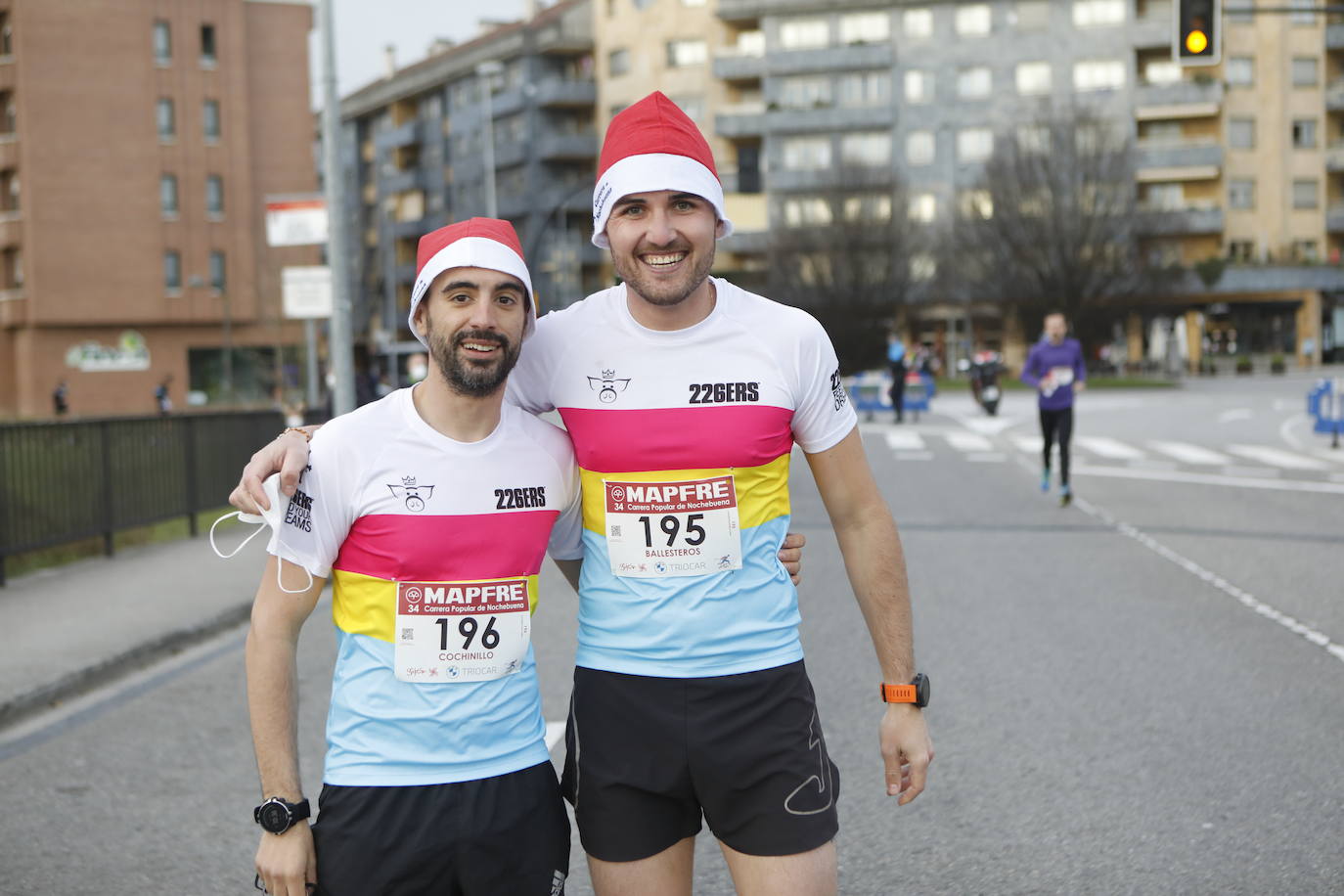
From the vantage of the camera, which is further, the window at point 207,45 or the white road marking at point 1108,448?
the window at point 207,45

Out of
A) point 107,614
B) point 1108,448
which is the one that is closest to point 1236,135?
point 1108,448

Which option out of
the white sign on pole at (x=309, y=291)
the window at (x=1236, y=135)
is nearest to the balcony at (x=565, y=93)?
the window at (x=1236, y=135)

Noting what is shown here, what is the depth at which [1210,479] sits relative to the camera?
19.4 metres

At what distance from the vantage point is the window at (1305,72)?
76.2m

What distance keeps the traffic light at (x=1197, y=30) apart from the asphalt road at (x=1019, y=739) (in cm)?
560

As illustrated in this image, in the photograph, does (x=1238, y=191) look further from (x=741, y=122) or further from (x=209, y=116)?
(x=209, y=116)

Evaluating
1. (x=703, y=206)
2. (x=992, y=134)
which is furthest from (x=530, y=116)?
(x=703, y=206)

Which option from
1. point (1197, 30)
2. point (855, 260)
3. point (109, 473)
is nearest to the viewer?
point (109, 473)

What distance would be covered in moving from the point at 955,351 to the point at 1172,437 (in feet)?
155

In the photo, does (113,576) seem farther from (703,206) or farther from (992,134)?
(992,134)

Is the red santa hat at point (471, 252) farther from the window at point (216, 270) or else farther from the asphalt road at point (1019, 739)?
the window at point (216, 270)

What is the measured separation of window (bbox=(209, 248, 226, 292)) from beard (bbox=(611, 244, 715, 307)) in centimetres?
6102

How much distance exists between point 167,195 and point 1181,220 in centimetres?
4567

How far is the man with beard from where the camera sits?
8.95ft
